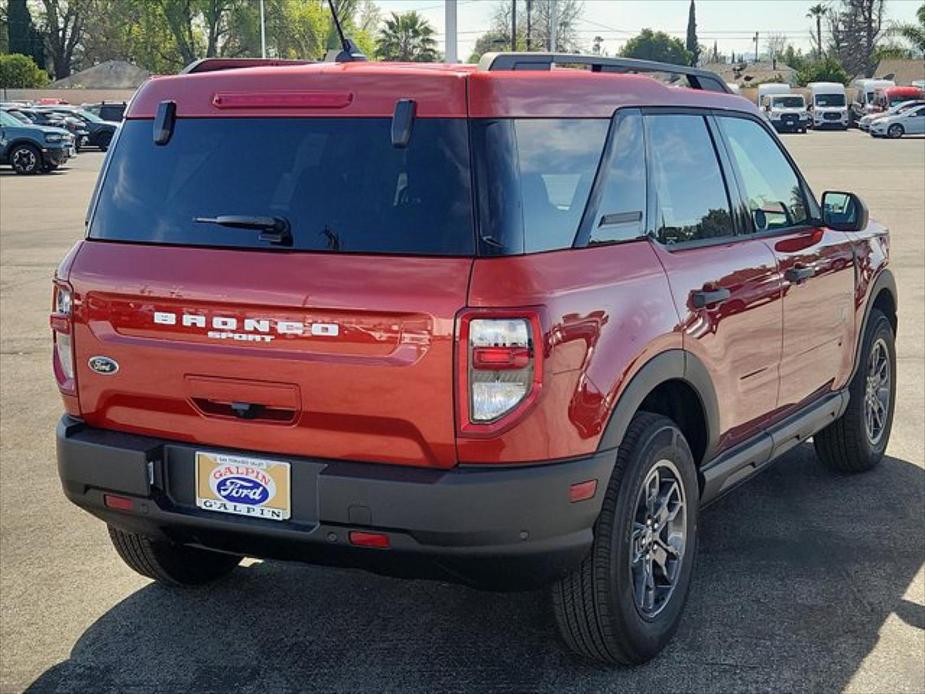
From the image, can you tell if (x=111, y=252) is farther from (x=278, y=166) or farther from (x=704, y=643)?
Answer: (x=704, y=643)

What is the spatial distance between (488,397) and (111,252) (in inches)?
53.8

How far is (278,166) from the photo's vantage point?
344 centimetres

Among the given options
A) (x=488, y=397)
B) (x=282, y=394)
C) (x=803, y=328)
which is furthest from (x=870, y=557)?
(x=282, y=394)

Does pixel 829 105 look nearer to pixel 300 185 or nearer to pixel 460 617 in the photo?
pixel 460 617

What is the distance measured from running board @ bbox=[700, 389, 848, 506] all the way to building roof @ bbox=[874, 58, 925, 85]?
287ft

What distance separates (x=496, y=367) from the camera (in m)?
3.08

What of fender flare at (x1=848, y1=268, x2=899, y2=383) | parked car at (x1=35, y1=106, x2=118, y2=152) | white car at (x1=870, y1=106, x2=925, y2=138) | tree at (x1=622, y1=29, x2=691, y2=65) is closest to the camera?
fender flare at (x1=848, y1=268, x2=899, y2=383)

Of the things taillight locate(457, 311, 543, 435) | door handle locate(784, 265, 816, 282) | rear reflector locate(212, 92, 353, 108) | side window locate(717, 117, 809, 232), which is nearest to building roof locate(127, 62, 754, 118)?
rear reflector locate(212, 92, 353, 108)

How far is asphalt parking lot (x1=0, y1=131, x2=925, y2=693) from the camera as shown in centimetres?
368

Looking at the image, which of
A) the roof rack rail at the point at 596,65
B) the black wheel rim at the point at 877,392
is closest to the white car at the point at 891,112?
the black wheel rim at the point at 877,392

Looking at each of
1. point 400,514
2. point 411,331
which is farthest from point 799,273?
point 400,514

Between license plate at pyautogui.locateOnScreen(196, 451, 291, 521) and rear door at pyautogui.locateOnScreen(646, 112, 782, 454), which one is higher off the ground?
rear door at pyautogui.locateOnScreen(646, 112, 782, 454)

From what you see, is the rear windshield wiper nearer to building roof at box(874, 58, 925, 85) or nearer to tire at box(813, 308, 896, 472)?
tire at box(813, 308, 896, 472)

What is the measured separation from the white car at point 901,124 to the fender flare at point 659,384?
50.6 m
